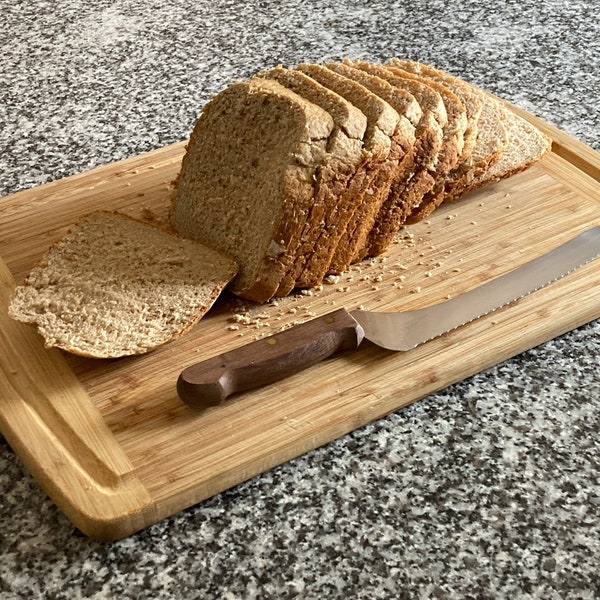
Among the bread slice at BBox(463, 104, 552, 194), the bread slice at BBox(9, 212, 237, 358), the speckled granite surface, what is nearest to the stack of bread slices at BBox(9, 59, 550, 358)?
the bread slice at BBox(9, 212, 237, 358)

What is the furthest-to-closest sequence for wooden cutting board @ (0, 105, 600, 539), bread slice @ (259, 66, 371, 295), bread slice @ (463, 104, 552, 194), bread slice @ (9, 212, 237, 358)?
1. bread slice @ (463, 104, 552, 194)
2. bread slice @ (259, 66, 371, 295)
3. bread slice @ (9, 212, 237, 358)
4. wooden cutting board @ (0, 105, 600, 539)

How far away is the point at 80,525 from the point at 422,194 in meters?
1.08

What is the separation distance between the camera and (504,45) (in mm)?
3281

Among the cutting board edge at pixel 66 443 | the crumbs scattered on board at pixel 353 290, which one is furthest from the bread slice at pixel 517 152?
the cutting board edge at pixel 66 443

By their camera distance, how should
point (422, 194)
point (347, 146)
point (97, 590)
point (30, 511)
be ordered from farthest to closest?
point (422, 194) < point (347, 146) < point (30, 511) < point (97, 590)

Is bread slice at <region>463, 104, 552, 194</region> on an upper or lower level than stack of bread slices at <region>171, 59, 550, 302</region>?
lower

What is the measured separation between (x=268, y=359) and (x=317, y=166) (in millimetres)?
444

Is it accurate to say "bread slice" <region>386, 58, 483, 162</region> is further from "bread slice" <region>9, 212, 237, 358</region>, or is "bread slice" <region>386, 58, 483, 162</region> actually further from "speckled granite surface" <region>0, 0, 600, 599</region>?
"bread slice" <region>9, 212, 237, 358</region>

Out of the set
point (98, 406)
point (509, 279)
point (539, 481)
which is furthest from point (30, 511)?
point (509, 279)

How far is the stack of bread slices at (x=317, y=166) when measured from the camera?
193cm

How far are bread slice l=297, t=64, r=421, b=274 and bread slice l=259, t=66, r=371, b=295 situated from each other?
29 mm

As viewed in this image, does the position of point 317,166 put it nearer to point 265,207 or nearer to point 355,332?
point 265,207

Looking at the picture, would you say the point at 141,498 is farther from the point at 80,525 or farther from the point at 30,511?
the point at 30,511

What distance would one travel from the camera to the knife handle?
5.47 ft
